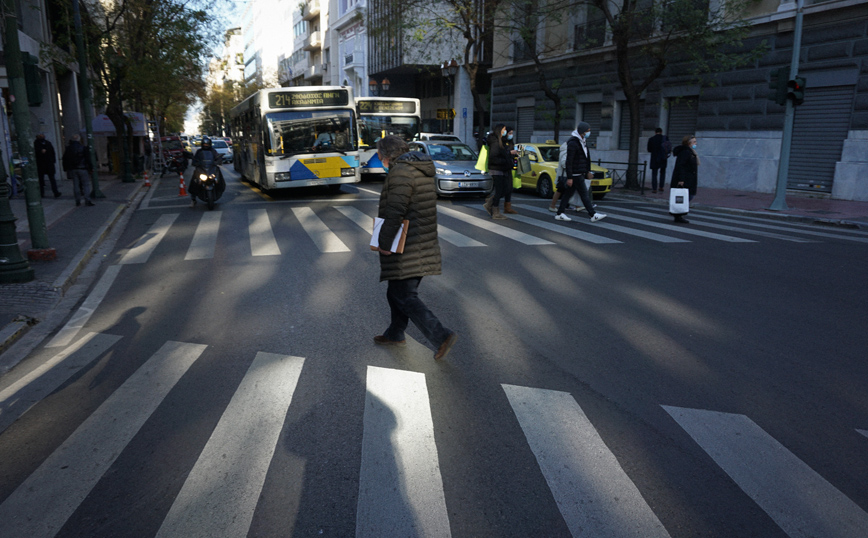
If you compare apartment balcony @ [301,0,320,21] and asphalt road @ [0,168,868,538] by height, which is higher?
apartment balcony @ [301,0,320,21]

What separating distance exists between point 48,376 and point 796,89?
1599 cm

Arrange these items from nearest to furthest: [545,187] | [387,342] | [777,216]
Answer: [387,342] → [777,216] → [545,187]

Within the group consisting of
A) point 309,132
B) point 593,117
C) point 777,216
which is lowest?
point 777,216

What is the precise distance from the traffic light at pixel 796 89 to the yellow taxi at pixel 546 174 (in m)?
Answer: 4.74

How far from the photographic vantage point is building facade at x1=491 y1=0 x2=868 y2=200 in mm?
17312

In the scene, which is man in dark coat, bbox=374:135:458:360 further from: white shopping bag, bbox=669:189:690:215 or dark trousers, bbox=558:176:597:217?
white shopping bag, bbox=669:189:690:215

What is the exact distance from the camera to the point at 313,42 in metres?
69.2

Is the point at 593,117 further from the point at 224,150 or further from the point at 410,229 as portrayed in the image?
the point at 224,150

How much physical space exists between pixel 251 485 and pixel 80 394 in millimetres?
2074

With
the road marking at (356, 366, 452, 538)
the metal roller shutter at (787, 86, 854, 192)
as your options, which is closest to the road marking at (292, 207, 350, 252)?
the road marking at (356, 366, 452, 538)

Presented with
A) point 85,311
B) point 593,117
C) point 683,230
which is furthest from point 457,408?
point 593,117

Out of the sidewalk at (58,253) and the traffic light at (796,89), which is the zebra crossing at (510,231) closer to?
the sidewalk at (58,253)

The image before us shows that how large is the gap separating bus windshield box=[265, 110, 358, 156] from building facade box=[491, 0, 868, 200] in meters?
9.55

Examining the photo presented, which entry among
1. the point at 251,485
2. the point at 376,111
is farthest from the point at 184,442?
the point at 376,111
